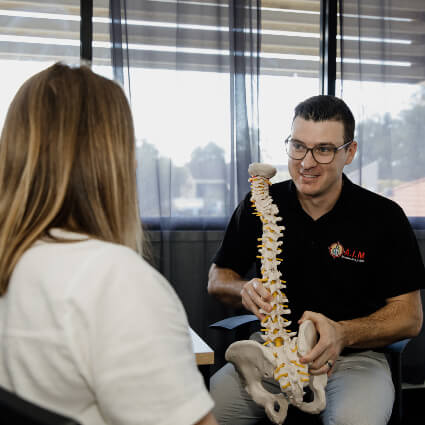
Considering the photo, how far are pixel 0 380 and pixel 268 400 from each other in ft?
2.88

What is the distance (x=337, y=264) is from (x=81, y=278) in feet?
4.59

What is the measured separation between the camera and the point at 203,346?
58.8 inches

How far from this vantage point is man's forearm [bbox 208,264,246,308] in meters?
2.03

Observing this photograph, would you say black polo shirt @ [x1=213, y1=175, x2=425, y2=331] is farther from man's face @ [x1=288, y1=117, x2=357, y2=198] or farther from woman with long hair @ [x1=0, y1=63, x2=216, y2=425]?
woman with long hair @ [x1=0, y1=63, x2=216, y2=425]

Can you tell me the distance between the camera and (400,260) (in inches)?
73.8

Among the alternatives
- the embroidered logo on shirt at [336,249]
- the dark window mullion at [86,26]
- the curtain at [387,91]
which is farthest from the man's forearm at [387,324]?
the dark window mullion at [86,26]

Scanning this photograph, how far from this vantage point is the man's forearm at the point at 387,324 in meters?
1.69

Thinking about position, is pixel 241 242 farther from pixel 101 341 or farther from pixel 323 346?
pixel 101 341

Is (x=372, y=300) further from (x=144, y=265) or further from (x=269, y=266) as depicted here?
(x=144, y=265)

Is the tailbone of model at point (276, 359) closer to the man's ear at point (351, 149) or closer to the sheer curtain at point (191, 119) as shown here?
the man's ear at point (351, 149)

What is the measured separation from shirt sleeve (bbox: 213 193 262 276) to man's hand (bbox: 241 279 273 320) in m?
0.51

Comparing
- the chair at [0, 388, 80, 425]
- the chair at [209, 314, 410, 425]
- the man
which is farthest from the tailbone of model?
the chair at [0, 388, 80, 425]

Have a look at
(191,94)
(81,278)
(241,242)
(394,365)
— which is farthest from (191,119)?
(81,278)

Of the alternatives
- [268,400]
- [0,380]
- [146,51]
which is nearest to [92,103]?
[0,380]
